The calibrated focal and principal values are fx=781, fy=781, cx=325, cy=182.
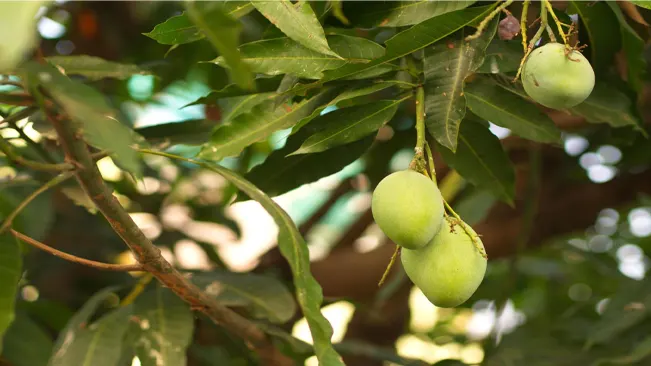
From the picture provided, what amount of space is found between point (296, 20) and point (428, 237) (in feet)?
0.64

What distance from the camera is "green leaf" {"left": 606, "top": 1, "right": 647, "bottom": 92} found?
0.71 metres

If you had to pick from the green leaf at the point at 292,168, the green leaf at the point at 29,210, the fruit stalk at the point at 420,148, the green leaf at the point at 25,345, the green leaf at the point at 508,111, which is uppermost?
the fruit stalk at the point at 420,148

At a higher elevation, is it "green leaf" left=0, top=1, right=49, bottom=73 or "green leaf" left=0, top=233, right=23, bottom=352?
"green leaf" left=0, top=1, right=49, bottom=73

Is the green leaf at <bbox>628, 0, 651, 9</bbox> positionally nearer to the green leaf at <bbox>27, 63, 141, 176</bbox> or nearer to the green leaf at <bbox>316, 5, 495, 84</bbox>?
the green leaf at <bbox>316, 5, 495, 84</bbox>

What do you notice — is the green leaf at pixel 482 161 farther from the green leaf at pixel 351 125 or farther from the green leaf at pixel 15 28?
the green leaf at pixel 15 28

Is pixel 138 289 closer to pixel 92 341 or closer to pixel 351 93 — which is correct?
pixel 92 341

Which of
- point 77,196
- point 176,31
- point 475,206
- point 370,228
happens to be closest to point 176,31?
point 176,31

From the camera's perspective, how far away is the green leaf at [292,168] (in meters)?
0.77

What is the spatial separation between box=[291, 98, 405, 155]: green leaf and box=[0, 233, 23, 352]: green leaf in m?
0.25

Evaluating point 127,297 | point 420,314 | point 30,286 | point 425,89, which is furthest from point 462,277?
point 420,314

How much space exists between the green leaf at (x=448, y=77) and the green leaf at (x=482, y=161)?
5.7 inches

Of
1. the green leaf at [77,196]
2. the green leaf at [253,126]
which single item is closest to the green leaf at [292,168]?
the green leaf at [253,126]

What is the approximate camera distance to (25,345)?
A: 898mm

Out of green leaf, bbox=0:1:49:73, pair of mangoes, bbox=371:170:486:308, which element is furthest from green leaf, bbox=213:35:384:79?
green leaf, bbox=0:1:49:73
